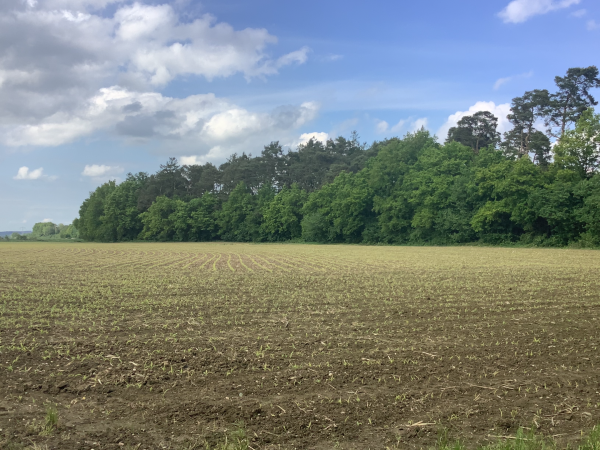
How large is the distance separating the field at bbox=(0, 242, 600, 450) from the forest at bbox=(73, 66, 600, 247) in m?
38.5

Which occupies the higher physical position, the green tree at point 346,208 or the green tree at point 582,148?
the green tree at point 582,148

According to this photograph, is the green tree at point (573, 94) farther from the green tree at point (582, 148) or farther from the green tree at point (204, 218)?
the green tree at point (204, 218)

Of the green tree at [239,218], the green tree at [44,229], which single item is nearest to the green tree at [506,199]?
the green tree at [239,218]

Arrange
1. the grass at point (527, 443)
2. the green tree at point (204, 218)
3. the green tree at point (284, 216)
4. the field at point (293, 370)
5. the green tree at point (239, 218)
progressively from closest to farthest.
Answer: the grass at point (527, 443)
the field at point (293, 370)
the green tree at point (284, 216)
the green tree at point (239, 218)
the green tree at point (204, 218)

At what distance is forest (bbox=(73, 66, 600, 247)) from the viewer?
47.3m

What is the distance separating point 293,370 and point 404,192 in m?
57.7

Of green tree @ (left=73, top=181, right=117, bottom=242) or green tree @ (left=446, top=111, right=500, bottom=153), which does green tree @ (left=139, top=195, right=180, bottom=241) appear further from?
green tree @ (left=446, top=111, right=500, bottom=153)

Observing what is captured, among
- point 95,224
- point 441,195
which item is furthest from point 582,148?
point 95,224

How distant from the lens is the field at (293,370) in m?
4.92

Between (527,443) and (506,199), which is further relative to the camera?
(506,199)

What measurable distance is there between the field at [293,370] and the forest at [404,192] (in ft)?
126

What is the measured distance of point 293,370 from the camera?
22.3 feet

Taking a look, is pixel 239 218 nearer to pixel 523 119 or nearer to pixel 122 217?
pixel 122 217

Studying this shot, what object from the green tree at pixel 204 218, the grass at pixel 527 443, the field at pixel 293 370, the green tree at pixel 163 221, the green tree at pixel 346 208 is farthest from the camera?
the green tree at pixel 163 221
